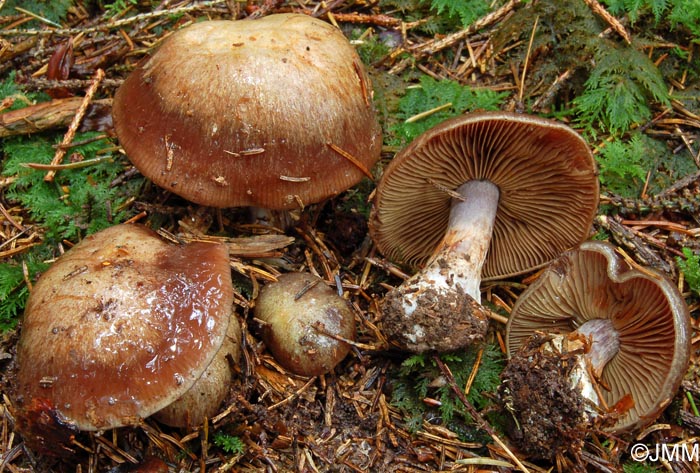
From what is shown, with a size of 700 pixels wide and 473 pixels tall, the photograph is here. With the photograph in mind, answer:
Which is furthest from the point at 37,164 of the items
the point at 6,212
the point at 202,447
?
the point at 202,447

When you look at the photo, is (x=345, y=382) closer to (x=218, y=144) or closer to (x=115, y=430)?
(x=115, y=430)

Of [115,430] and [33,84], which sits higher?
[33,84]

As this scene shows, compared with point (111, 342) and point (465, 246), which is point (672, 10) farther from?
point (111, 342)

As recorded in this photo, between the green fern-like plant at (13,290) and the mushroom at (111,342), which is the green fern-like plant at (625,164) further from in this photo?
the green fern-like plant at (13,290)

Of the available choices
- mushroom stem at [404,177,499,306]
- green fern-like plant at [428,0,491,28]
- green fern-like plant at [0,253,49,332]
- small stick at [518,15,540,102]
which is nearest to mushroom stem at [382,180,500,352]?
mushroom stem at [404,177,499,306]

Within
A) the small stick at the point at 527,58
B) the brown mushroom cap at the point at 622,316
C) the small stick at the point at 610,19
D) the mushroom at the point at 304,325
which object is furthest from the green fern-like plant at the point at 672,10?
the mushroom at the point at 304,325

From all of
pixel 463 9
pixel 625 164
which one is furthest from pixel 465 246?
pixel 463 9
